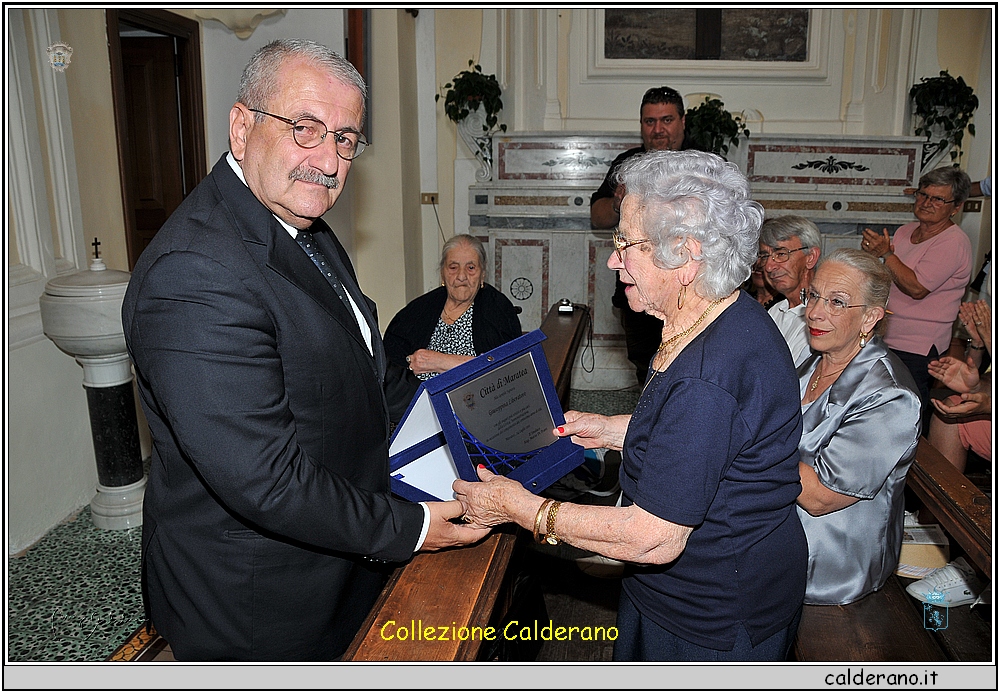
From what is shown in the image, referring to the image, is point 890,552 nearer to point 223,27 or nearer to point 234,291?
point 234,291

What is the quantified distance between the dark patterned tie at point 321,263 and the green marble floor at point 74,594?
2076 millimetres

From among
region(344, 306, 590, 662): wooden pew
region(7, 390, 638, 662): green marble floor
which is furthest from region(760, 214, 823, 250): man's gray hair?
region(7, 390, 638, 662): green marble floor

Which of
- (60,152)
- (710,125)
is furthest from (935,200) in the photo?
(60,152)

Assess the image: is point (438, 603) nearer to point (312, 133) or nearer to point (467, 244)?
point (312, 133)

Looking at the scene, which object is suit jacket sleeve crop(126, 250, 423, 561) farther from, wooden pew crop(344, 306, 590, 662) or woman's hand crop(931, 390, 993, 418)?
→ woman's hand crop(931, 390, 993, 418)

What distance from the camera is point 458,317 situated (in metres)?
4.00

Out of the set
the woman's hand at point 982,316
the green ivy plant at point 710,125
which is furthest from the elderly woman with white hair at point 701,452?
the green ivy plant at point 710,125

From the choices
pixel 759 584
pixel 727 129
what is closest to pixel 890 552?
pixel 759 584

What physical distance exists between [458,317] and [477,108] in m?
2.90

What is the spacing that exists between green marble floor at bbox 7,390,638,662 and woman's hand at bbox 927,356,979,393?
138 inches

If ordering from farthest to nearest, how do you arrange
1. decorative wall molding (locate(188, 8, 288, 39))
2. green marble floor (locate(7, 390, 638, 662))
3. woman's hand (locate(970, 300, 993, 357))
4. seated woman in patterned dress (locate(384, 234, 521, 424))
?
decorative wall molding (locate(188, 8, 288, 39)) < seated woman in patterned dress (locate(384, 234, 521, 424)) < woman's hand (locate(970, 300, 993, 357)) < green marble floor (locate(7, 390, 638, 662))

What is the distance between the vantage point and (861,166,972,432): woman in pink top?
4.07m

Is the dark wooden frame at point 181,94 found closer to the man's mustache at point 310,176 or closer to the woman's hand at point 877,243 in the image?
the man's mustache at point 310,176

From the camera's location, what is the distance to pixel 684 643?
5.66 feet
